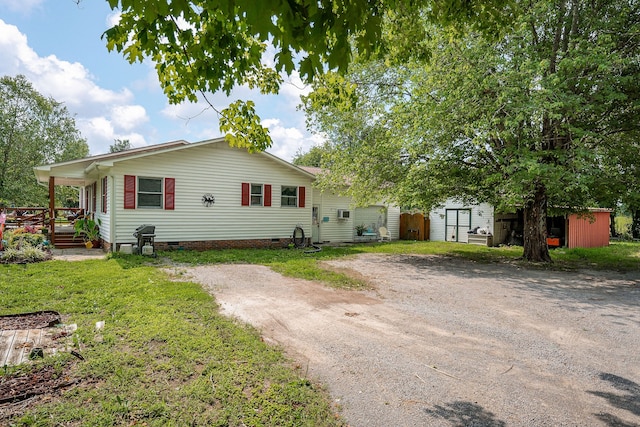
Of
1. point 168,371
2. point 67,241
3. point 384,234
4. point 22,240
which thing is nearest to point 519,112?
point 168,371

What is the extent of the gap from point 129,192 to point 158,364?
948 cm

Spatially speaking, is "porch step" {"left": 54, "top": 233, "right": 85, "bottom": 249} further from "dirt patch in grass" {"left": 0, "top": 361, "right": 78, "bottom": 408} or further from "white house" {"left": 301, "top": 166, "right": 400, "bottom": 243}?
"dirt patch in grass" {"left": 0, "top": 361, "right": 78, "bottom": 408}

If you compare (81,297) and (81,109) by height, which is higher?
(81,109)

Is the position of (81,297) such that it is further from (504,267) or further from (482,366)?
(504,267)

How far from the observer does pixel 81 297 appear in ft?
18.9

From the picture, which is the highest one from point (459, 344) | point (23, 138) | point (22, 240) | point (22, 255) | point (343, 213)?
point (23, 138)

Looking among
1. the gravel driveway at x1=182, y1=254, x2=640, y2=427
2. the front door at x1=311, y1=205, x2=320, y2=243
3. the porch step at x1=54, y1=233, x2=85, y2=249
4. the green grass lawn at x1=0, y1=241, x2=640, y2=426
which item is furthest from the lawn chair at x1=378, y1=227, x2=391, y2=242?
the porch step at x1=54, y1=233, x2=85, y2=249

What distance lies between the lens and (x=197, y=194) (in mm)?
12539

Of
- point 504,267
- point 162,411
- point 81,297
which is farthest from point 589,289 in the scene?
point 81,297

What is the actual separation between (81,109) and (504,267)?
3645cm

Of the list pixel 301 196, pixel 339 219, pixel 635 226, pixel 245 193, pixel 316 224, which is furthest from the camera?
pixel 635 226

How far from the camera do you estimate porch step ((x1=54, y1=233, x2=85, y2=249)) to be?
12.4 m

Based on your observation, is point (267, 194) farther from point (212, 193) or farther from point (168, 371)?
point (168, 371)

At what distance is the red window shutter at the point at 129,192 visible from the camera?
1129cm
